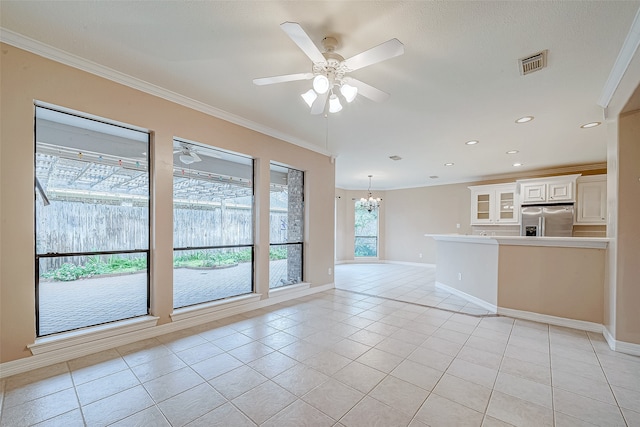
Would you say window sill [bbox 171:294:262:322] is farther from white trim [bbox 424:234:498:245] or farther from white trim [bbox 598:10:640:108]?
white trim [bbox 598:10:640:108]

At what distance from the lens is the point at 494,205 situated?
734 centimetres

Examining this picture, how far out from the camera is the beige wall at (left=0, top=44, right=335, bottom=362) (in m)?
2.25

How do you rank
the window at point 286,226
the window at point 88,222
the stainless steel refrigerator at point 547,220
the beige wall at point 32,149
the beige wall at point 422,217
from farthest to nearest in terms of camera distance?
→ 1. the beige wall at point 422,217
2. the stainless steel refrigerator at point 547,220
3. the window at point 286,226
4. the window at point 88,222
5. the beige wall at point 32,149

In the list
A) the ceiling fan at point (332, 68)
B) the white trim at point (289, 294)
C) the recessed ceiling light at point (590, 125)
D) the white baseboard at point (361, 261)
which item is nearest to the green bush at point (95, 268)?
the white trim at point (289, 294)

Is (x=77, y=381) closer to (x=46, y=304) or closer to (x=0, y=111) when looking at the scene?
(x=46, y=304)

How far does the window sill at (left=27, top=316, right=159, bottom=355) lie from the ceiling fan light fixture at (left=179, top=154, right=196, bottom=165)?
1927 millimetres

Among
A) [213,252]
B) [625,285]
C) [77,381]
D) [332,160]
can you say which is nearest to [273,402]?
[77,381]

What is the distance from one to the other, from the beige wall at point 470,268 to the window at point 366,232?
4.27 m

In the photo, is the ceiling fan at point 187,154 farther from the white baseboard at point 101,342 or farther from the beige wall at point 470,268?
the beige wall at point 470,268

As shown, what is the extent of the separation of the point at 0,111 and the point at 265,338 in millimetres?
3103

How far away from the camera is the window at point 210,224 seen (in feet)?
11.5

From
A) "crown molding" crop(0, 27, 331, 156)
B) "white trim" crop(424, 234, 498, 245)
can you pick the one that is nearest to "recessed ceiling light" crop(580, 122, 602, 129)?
"white trim" crop(424, 234, 498, 245)

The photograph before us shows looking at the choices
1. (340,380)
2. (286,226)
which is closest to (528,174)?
(286,226)

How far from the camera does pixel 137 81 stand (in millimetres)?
2902
